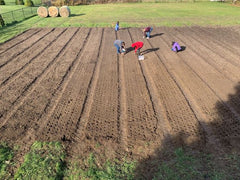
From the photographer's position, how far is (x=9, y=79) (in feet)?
26.3

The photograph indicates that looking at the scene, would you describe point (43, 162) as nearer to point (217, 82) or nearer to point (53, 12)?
point (217, 82)

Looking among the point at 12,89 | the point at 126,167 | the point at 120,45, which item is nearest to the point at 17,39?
the point at 12,89

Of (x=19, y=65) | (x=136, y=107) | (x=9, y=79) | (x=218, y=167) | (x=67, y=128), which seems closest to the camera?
(x=218, y=167)

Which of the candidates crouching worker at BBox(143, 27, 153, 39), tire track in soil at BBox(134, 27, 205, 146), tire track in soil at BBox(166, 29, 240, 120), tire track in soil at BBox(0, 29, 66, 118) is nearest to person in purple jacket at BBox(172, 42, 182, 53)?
tire track in soil at BBox(166, 29, 240, 120)

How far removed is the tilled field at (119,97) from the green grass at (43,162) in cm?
24

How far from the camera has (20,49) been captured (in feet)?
37.7

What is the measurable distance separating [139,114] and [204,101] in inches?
101

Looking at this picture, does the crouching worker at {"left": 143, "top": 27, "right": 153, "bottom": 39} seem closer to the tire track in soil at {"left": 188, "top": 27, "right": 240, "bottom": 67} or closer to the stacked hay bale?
the tire track in soil at {"left": 188, "top": 27, "right": 240, "bottom": 67}

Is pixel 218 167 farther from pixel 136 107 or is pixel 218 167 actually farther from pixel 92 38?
pixel 92 38

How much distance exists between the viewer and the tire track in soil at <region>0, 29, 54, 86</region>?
8163 millimetres

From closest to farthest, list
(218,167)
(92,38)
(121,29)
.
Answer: (218,167)
(92,38)
(121,29)

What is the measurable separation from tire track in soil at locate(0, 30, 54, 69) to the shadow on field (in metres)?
9.20

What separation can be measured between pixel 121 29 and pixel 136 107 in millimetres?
12133

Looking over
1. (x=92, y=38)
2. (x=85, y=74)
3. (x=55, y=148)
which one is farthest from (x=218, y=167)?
(x=92, y=38)
